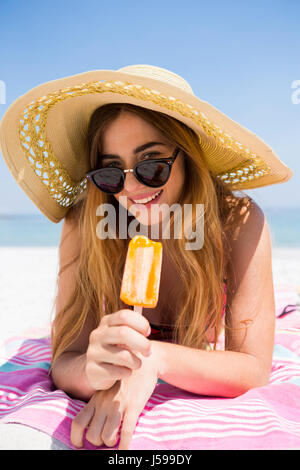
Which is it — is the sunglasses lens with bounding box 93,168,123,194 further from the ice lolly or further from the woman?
the ice lolly

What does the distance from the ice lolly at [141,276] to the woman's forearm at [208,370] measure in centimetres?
29

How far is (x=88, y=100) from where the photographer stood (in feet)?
7.54

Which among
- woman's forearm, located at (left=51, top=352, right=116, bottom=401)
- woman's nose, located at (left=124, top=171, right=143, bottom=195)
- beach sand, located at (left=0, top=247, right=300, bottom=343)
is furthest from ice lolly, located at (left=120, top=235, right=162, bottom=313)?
beach sand, located at (left=0, top=247, right=300, bottom=343)

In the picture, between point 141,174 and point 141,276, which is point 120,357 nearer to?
point 141,276

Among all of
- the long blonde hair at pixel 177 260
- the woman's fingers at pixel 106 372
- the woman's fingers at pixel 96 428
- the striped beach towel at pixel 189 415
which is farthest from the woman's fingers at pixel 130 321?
the long blonde hair at pixel 177 260

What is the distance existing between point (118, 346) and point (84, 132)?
1.76 meters

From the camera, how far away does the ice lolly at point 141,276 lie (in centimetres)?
159

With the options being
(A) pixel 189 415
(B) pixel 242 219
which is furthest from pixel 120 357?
(B) pixel 242 219

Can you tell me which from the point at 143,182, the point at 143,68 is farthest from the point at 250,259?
the point at 143,68

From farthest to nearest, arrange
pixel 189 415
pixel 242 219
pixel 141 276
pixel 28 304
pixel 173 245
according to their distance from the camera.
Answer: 1. pixel 28 304
2. pixel 173 245
3. pixel 242 219
4. pixel 189 415
5. pixel 141 276

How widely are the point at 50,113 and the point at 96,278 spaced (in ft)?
3.69

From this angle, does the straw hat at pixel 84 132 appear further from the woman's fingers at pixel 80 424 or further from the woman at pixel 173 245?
the woman's fingers at pixel 80 424

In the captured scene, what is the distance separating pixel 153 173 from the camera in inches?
84.9

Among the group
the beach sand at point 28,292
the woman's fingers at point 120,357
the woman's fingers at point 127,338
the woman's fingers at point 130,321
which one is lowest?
the beach sand at point 28,292
